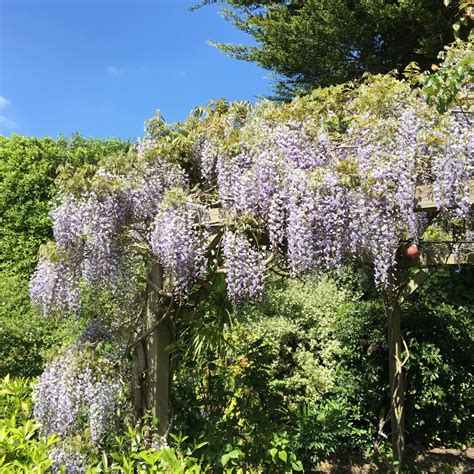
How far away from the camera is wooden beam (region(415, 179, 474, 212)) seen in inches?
98.0

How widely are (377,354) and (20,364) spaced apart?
3.93m

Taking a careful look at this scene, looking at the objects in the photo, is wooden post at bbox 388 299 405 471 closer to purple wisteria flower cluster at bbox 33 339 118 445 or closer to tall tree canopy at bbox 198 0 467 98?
purple wisteria flower cluster at bbox 33 339 118 445

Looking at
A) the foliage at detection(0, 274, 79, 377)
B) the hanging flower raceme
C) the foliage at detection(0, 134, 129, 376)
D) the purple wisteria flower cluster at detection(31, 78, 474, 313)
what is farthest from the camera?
the foliage at detection(0, 134, 129, 376)

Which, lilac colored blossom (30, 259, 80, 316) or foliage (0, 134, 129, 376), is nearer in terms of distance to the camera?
lilac colored blossom (30, 259, 80, 316)

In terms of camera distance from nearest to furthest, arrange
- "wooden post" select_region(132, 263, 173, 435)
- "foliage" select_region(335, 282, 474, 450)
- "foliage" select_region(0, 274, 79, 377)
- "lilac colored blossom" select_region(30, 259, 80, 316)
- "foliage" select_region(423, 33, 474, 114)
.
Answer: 1. "foliage" select_region(423, 33, 474, 114)
2. "lilac colored blossom" select_region(30, 259, 80, 316)
3. "wooden post" select_region(132, 263, 173, 435)
4. "foliage" select_region(335, 282, 474, 450)
5. "foliage" select_region(0, 274, 79, 377)

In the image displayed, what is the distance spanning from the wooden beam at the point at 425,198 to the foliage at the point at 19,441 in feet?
7.10

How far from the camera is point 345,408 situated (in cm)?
488

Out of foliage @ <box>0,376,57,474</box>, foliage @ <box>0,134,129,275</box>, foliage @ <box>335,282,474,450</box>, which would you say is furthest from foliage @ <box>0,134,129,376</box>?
foliage @ <box>335,282,474,450</box>

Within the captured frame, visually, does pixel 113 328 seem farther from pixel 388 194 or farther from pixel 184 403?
pixel 388 194

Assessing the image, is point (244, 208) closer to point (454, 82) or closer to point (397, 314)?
point (454, 82)

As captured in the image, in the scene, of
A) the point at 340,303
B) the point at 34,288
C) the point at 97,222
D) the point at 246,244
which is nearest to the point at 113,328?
the point at 34,288

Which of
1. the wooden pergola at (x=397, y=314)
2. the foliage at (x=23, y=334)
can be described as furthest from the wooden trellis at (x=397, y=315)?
the foliage at (x=23, y=334)

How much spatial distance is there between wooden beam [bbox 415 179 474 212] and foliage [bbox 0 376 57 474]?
7.10 ft

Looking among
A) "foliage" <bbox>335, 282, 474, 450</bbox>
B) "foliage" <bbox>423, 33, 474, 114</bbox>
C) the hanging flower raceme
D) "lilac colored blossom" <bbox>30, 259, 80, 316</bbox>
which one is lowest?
"foliage" <bbox>335, 282, 474, 450</bbox>
